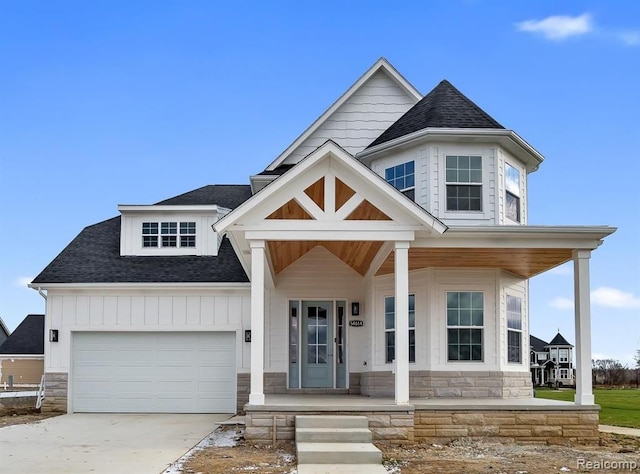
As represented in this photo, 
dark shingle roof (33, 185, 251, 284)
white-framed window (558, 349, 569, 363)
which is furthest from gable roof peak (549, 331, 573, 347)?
dark shingle roof (33, 185, 251, 284)

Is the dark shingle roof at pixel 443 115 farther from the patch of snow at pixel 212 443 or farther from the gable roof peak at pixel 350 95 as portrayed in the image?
the patch of snow at pixel 212 443

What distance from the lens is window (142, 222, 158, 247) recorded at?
19.6 meters

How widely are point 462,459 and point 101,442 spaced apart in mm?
5538

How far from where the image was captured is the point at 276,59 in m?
16.6

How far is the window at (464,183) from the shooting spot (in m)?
14.3

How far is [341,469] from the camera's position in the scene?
9188 mm

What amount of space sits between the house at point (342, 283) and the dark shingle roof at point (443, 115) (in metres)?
0.05

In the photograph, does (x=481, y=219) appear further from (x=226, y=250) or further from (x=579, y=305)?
(x=226, y=250)

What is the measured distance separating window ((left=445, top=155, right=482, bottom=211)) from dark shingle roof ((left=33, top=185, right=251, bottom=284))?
5839 mm

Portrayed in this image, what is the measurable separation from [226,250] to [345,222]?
8.52m

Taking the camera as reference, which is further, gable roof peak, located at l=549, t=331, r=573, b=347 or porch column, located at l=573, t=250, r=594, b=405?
gable roof peak, located at l=549, t=331, r=573, b=347

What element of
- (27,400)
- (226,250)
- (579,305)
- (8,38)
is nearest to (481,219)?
(579,305)

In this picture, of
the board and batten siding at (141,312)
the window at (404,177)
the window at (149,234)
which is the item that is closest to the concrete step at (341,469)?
the window at (404,177)

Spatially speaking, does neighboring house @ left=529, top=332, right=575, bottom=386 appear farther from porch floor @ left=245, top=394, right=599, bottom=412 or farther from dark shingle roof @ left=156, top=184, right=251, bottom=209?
porch floor @ left=245, top=394, right=599, bottom=412
